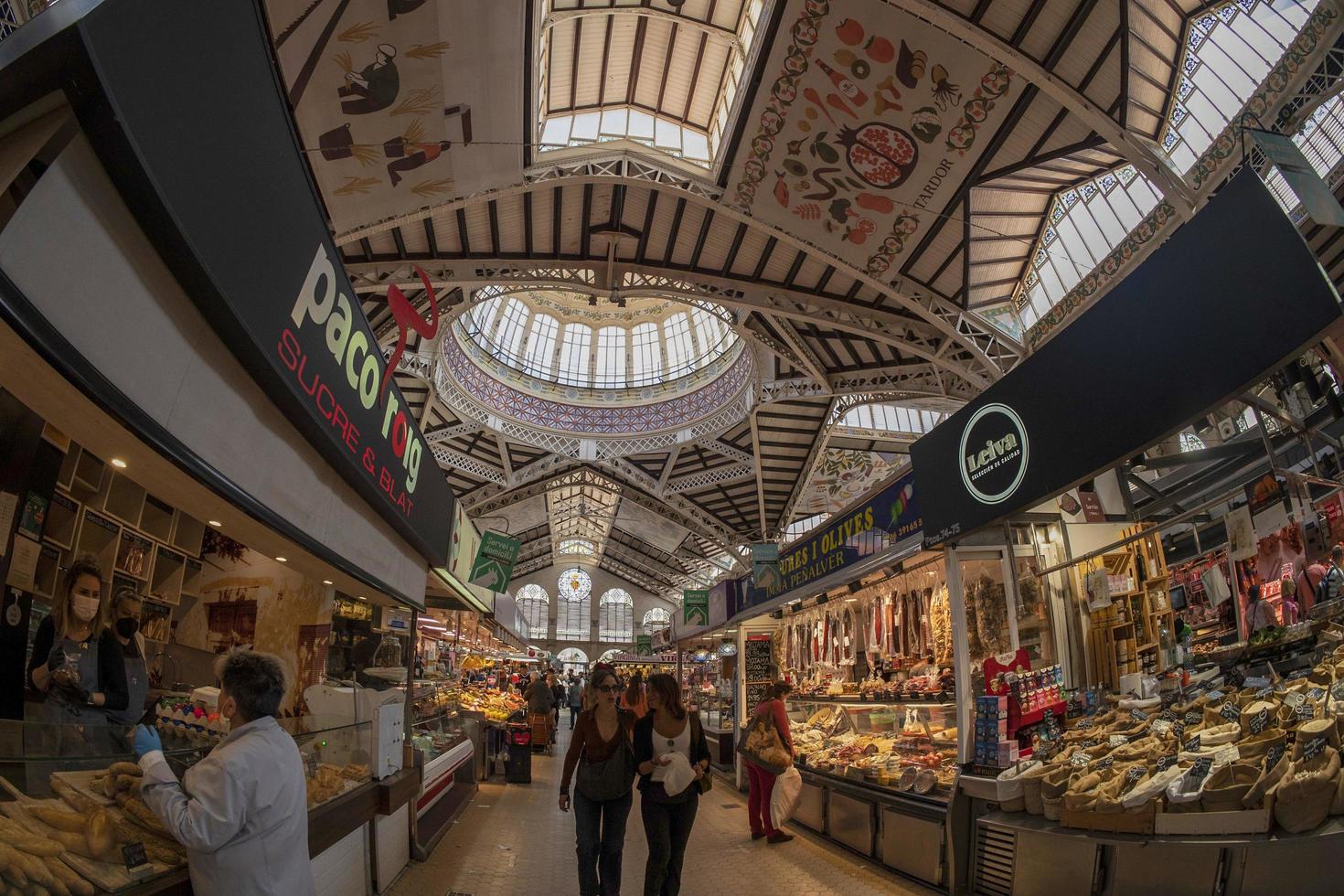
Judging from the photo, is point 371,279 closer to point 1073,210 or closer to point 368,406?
point 368,406

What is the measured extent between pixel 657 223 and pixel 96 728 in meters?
11.4

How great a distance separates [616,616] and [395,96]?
37314mm

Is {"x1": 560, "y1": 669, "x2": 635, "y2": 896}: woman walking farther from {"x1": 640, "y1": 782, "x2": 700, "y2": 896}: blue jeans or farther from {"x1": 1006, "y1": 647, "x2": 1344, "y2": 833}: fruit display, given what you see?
{"x1": 1006, "y1": 647, "x2": 1344, "y2": 833}: fruit display

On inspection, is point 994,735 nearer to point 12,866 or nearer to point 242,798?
point 242,798

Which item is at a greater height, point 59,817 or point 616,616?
point 616,616

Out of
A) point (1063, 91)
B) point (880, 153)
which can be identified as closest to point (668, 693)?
point (1063, 91)

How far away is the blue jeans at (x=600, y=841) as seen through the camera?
3951 mm

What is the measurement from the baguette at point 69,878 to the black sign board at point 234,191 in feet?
4.90

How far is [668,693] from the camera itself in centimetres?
426

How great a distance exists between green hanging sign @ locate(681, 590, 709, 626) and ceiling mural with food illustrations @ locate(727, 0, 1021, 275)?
670 centimetres

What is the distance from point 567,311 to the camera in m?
22.9

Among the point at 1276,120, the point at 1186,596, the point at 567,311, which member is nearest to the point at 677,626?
the point at 567,311

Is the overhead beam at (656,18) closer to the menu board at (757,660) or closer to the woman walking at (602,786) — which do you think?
the menu board at (757,660)

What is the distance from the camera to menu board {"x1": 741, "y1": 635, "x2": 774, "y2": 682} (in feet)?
34.2
